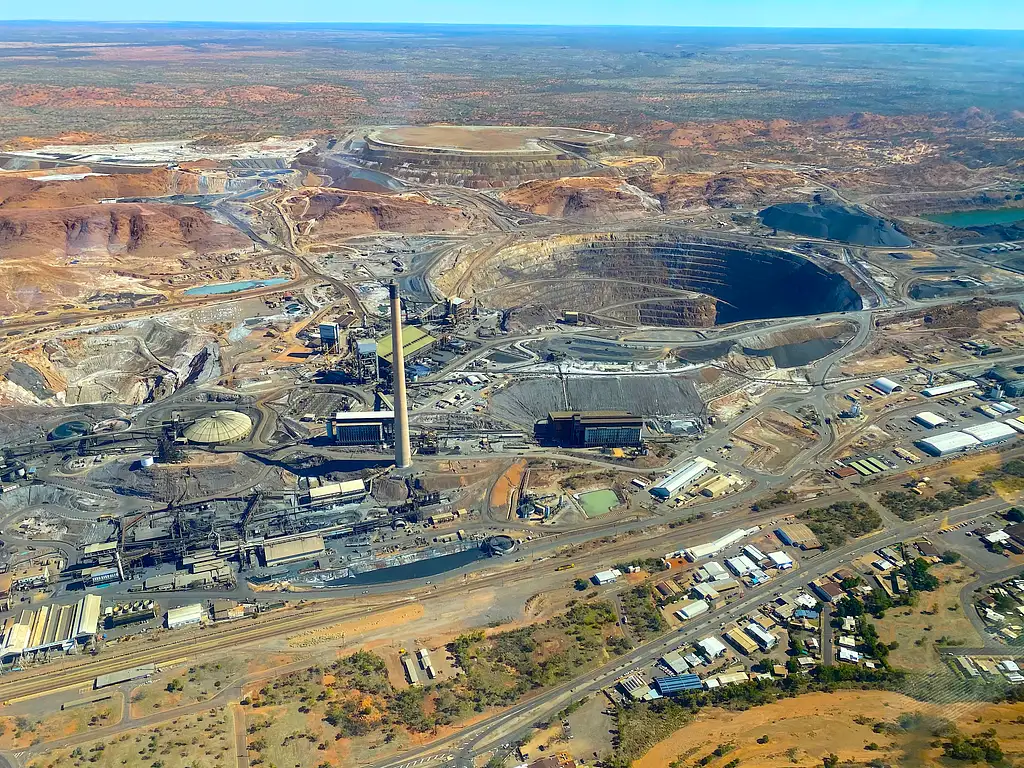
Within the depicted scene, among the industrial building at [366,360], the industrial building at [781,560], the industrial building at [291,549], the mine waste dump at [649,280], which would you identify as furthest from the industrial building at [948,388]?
the industrial building at [291,549]

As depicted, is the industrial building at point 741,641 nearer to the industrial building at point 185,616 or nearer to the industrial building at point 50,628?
the industrial building at point 185,616

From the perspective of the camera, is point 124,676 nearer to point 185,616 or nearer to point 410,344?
point 185,616

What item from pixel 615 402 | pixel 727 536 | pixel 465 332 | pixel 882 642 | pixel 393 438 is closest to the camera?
pixel 882 642

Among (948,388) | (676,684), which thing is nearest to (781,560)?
(676,684)

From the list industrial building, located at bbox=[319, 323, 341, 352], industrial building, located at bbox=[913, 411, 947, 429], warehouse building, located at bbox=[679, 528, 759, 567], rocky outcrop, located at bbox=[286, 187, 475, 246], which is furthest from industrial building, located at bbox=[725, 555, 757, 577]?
rocky outcrop, located at bbox=[286, 187, 475, 246]

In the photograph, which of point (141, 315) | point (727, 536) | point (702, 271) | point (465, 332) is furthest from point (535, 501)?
point (702, 271)

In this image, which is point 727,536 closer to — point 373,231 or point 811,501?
point 811,501
